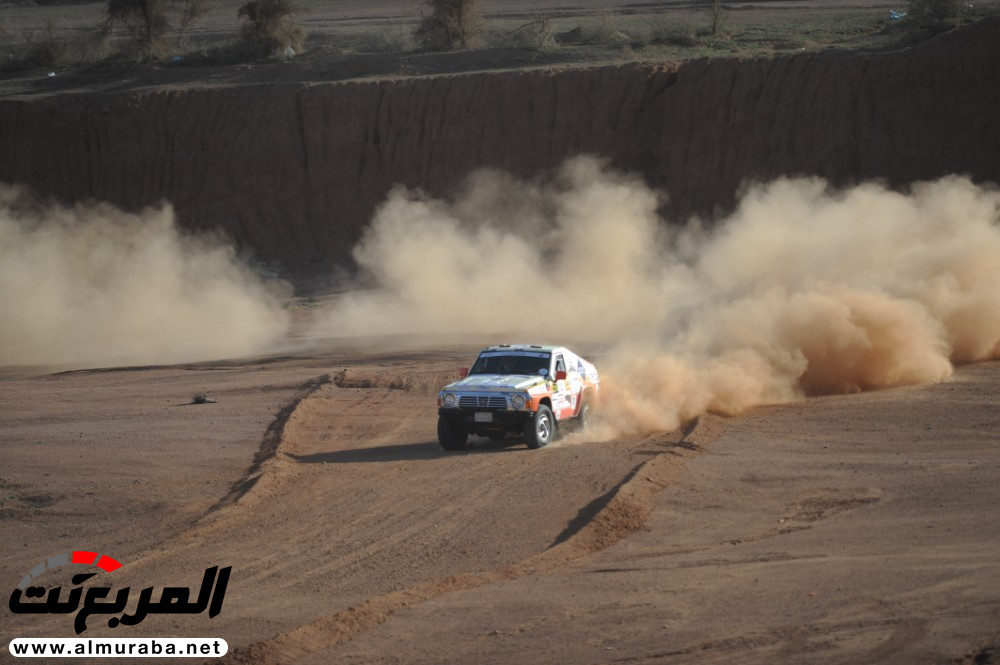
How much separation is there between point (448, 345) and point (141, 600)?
19438 mm

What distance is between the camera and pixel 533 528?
13008 mm

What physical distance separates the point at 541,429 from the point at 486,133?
28.2 meters

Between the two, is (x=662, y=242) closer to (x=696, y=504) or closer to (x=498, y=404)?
(x=498, y=404)

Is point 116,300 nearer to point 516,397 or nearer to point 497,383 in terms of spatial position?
point 497,383

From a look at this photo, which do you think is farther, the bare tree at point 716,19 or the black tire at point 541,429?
the bare tree at point 716,19

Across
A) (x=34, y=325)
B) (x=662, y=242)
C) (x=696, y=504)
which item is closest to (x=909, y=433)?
(x=696, y=504)

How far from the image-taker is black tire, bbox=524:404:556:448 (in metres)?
17.3

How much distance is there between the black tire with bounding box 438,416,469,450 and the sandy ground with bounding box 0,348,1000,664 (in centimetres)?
20

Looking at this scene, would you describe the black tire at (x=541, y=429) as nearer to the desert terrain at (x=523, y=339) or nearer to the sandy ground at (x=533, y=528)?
the sandy ground at (x=533, y=528)

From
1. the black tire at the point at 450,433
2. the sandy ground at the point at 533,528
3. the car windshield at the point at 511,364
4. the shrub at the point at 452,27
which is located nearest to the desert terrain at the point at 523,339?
the sandy ground at the point at 533,528

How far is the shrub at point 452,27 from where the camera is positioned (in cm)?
5403

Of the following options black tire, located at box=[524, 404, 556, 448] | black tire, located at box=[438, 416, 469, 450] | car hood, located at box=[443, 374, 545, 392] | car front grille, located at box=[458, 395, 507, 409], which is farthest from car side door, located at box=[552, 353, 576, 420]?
black tire, located at box=[438, 416, 469, 450]

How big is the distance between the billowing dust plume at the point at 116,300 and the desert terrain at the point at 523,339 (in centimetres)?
13

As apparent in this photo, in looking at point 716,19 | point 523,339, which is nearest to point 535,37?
point 716,19
